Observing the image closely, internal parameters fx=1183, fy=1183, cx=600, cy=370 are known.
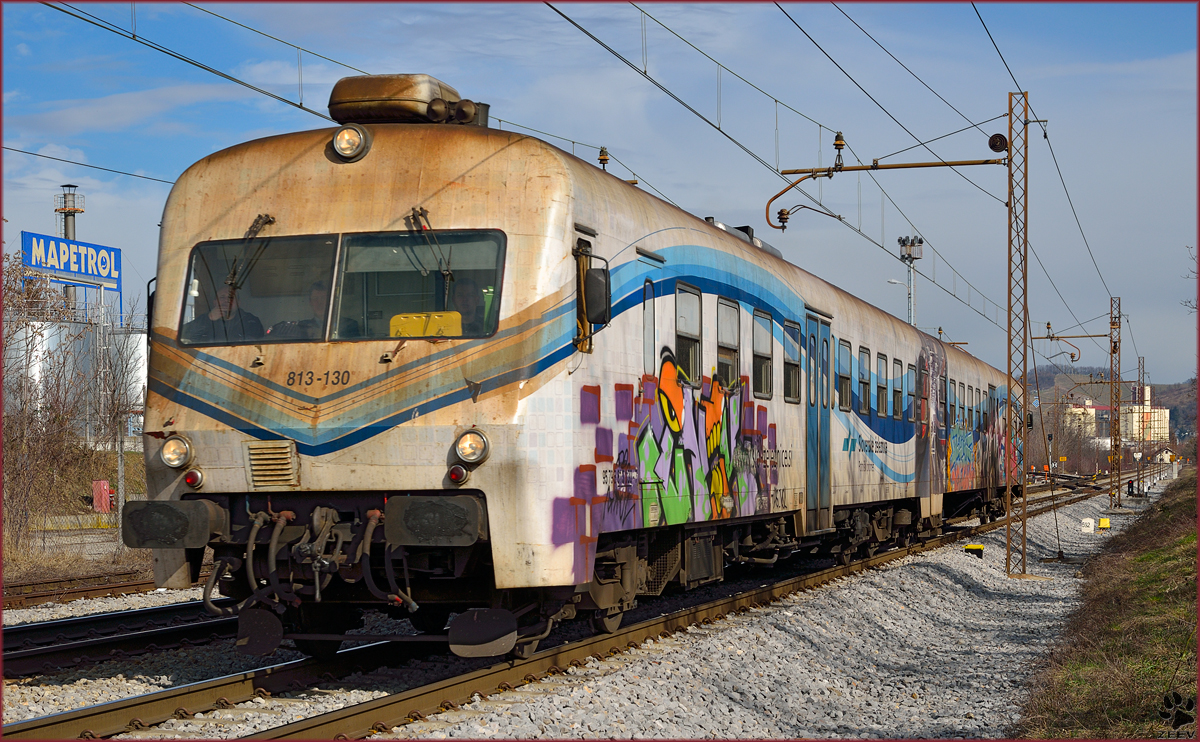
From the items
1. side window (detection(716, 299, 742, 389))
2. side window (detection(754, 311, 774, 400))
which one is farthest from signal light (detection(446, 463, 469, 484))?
side window (detection(754, 311, 774, 400))

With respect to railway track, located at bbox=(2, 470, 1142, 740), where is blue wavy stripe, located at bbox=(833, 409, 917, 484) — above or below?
above

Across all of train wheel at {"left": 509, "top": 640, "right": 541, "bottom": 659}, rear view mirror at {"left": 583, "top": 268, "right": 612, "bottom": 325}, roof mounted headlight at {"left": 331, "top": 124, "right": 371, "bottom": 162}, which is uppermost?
roof mounted headlight at {"left": 331, "top": 124, "right": 371, "bottom": 162}

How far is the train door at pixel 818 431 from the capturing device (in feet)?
45.4

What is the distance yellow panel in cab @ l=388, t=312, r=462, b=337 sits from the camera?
25.3 ft

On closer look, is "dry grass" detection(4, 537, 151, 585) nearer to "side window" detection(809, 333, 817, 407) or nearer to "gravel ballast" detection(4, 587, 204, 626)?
"gravel ballast" detection(4, 587, 204, 626)

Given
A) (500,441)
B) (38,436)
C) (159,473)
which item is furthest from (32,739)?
(38,436)

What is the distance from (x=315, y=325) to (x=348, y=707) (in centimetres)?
248

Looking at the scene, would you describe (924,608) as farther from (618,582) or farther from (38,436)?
(38,436)

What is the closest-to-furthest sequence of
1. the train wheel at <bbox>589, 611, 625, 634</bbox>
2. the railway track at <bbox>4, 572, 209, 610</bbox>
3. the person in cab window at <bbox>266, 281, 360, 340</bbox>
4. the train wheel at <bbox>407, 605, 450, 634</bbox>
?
the person in cab window at <bbox>266, 281, 360, 340</bbox> < the train wheel at <bbox>407, 605, 450, 634</bbox> < the train wheel at <bbox>589, 611, 625, 634</bbox> < the railway track at <bbox>4, 572, 209, 610</bbox>

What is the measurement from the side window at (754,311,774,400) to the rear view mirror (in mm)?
4053

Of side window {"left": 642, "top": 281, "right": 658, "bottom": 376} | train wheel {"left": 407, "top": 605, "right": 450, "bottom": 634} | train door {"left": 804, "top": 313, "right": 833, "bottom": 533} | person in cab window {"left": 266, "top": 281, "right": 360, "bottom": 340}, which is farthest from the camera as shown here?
train door {"left": 804, "top": 313, "right": 833, "bottom": 533}

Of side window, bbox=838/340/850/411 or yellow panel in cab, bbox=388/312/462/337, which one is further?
side window, bbox=838/340/850/411

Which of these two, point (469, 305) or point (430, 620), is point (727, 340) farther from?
point (469, 305)

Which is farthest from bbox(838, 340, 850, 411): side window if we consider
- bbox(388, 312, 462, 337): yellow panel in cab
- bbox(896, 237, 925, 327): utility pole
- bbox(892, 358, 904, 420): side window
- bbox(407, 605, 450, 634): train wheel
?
bbox(896, 237, 925, 327): utility pole
